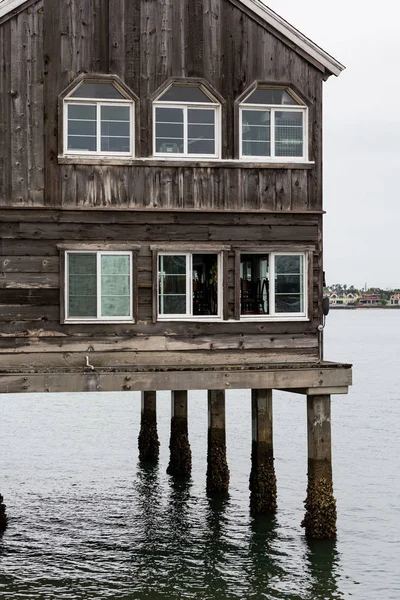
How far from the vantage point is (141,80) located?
82.0 feet

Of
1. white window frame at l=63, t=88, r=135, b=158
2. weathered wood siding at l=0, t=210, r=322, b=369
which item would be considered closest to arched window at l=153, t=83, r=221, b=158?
white window frame at l=63, t=88, r=135, b=158

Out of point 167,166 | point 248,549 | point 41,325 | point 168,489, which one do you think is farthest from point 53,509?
point 167,166

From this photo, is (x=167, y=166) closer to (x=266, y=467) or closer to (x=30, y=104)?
(x=30, y=104)

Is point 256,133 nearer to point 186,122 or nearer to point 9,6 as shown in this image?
point 186,122

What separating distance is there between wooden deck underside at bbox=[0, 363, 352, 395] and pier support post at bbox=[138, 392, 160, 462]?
53.2ft

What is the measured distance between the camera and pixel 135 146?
984 inches

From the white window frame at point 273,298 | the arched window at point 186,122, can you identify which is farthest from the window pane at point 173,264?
the arched window at point 186,122

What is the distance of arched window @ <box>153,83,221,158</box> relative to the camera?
2519 centimetres

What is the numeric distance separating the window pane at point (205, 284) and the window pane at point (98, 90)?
3.89 meters

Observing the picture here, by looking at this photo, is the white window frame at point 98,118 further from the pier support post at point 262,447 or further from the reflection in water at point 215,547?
the reflection in water at point 215,547

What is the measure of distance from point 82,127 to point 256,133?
387cm

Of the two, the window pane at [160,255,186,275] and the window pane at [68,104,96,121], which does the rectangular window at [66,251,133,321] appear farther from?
the window pane at [68,104,96,121]

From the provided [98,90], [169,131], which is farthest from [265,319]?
[98,90]

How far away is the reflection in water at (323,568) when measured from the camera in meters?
24.6
